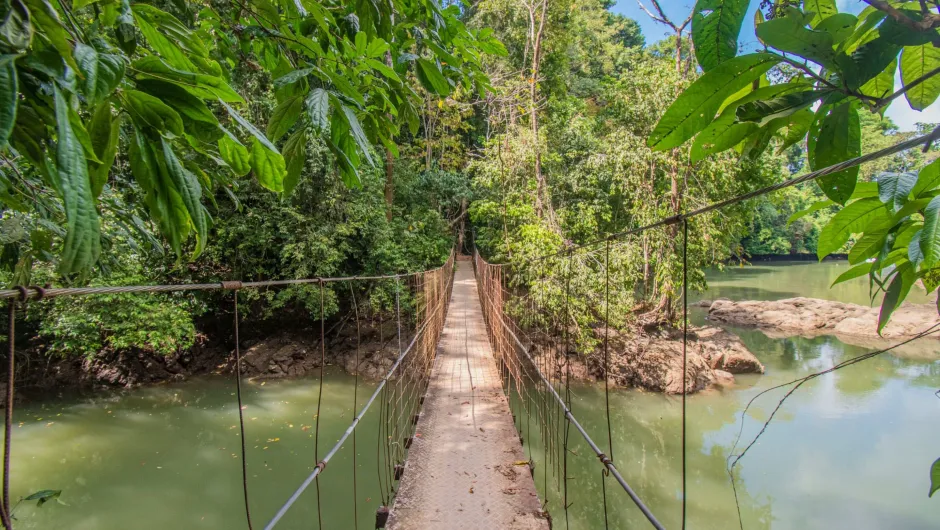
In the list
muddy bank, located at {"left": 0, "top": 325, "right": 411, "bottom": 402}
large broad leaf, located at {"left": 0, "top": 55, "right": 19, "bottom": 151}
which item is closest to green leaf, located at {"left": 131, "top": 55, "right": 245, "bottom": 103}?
large broad leaf, located at {"left": 0, "top": 55, "right": 19, "bottom": 151}

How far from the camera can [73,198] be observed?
24 cm

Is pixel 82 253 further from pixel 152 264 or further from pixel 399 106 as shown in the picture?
pixel 152 264

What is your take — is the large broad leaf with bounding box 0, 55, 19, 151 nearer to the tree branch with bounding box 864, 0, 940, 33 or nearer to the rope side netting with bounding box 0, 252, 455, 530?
the tree branch with bounding box 864, 0, 940, 33

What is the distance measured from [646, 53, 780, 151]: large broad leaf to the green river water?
288cm

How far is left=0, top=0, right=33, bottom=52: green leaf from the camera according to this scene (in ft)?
0.78

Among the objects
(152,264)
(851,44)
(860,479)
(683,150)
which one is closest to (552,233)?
(683,150)

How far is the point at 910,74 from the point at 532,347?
6080 mm

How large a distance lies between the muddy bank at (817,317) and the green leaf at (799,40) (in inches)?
380

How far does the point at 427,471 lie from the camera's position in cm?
199

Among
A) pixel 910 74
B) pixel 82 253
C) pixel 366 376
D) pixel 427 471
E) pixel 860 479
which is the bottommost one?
pixel 860 479

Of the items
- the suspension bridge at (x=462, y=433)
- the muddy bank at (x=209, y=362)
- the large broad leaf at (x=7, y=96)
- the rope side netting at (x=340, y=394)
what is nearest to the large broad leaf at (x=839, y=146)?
the suspension bridge at (x=462, y=433)

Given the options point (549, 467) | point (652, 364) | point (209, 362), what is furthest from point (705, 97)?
point (209, 362)

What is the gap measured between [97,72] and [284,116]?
8.4 inches

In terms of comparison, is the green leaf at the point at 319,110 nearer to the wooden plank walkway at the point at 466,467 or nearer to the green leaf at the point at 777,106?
the green leaf at the point at 777,106
